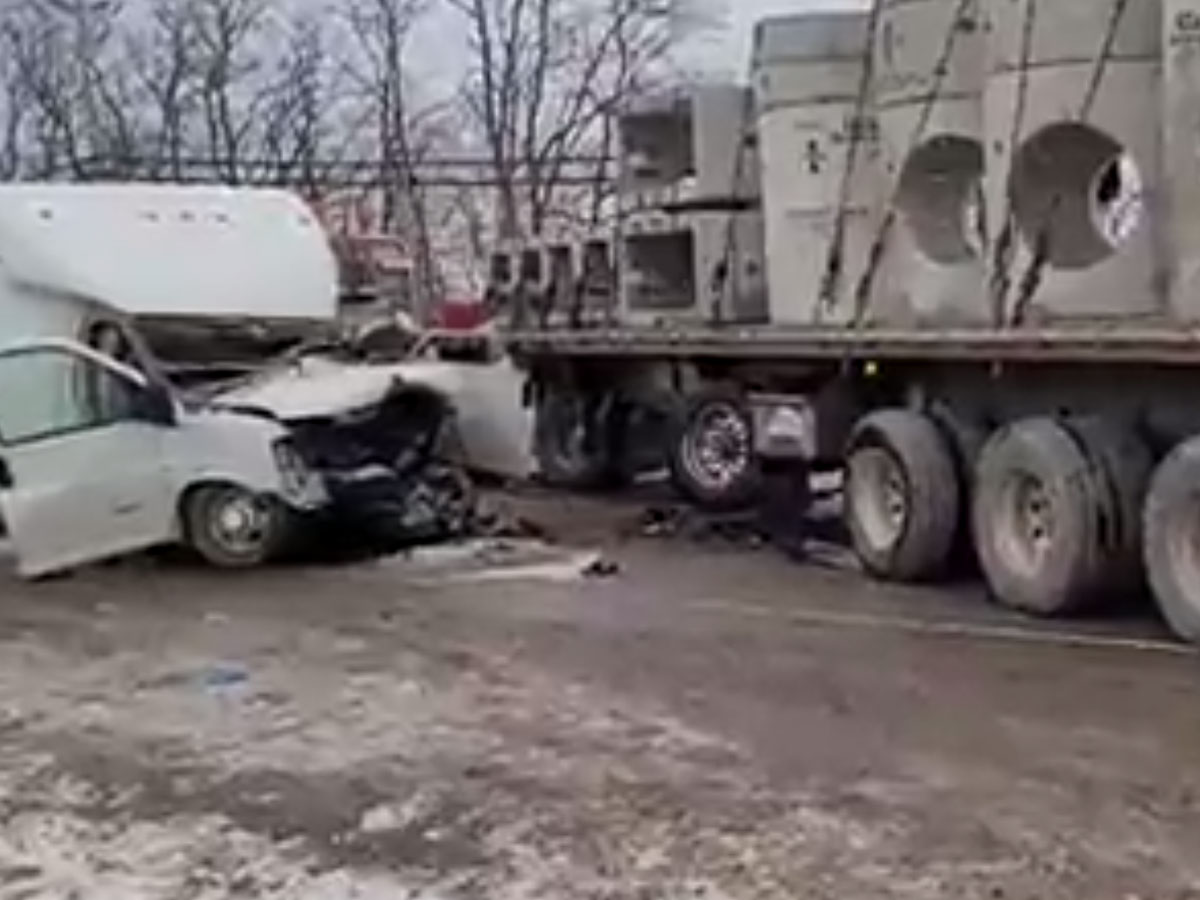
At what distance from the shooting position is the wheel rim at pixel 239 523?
48.0 ft

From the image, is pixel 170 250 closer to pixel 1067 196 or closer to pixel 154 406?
pixel 154 406

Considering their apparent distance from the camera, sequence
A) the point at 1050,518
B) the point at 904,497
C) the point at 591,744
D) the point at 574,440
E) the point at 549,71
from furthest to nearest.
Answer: the point at 549,71 < the point at 574,440 < the point at 904,497 < the point at 1050,518 < the point at 591,744

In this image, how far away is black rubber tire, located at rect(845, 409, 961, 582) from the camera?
12969 mm

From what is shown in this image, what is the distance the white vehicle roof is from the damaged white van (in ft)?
0.05

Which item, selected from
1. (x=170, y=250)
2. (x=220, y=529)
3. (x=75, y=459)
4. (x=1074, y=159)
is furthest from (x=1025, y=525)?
(x=170, y=250)

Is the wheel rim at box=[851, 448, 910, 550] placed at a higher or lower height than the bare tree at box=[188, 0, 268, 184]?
lower

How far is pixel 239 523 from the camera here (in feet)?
48.2

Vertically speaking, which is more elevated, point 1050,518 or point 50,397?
point 50,397

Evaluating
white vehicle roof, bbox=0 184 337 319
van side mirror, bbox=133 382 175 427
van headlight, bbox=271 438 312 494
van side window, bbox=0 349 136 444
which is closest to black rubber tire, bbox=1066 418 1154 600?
van headlight, bbox=271 438 312 494

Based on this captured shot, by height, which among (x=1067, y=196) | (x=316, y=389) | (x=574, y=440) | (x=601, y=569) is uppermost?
(x=1067, y=196)

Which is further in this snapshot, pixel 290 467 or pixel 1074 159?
pixel 290 467

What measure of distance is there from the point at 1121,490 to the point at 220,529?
19.4 feet

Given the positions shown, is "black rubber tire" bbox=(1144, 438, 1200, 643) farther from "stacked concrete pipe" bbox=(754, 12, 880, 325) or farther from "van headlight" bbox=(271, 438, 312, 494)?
"van headlight" bbox=(271, 438, 312, 494)

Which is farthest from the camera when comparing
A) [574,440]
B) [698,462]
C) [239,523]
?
[574,440]
